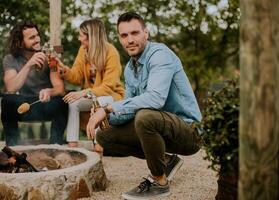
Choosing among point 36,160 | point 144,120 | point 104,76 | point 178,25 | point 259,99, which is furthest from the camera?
point 178,25

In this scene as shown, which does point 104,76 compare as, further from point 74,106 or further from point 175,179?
point 175,179

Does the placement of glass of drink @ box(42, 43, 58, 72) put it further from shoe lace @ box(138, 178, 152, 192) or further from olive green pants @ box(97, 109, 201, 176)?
shoe lace @ box(138, 178, 152, 192)

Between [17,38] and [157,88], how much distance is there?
2.21 meters

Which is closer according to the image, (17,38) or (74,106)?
(74,106)

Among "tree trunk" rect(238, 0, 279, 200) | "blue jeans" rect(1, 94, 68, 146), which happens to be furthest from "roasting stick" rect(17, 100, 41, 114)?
"tree trunk" rect(238, 0, 279, 200)

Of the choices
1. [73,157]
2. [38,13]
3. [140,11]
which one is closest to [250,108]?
[73,157]

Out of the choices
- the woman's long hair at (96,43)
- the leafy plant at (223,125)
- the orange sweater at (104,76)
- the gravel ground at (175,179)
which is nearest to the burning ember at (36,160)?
the gravel ground at (175,179)

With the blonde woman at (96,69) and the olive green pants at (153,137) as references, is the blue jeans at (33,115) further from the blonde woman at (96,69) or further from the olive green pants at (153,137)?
the olive green pants at (153,137)

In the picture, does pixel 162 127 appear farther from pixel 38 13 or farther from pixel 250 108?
pixel 38 13

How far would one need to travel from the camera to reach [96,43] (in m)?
4.86

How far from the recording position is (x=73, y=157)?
416cm

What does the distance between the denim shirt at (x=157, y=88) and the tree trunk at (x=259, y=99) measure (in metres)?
1.25

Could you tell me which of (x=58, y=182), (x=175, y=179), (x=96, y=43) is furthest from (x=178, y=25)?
(x=58, y=182)

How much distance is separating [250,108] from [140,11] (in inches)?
263
